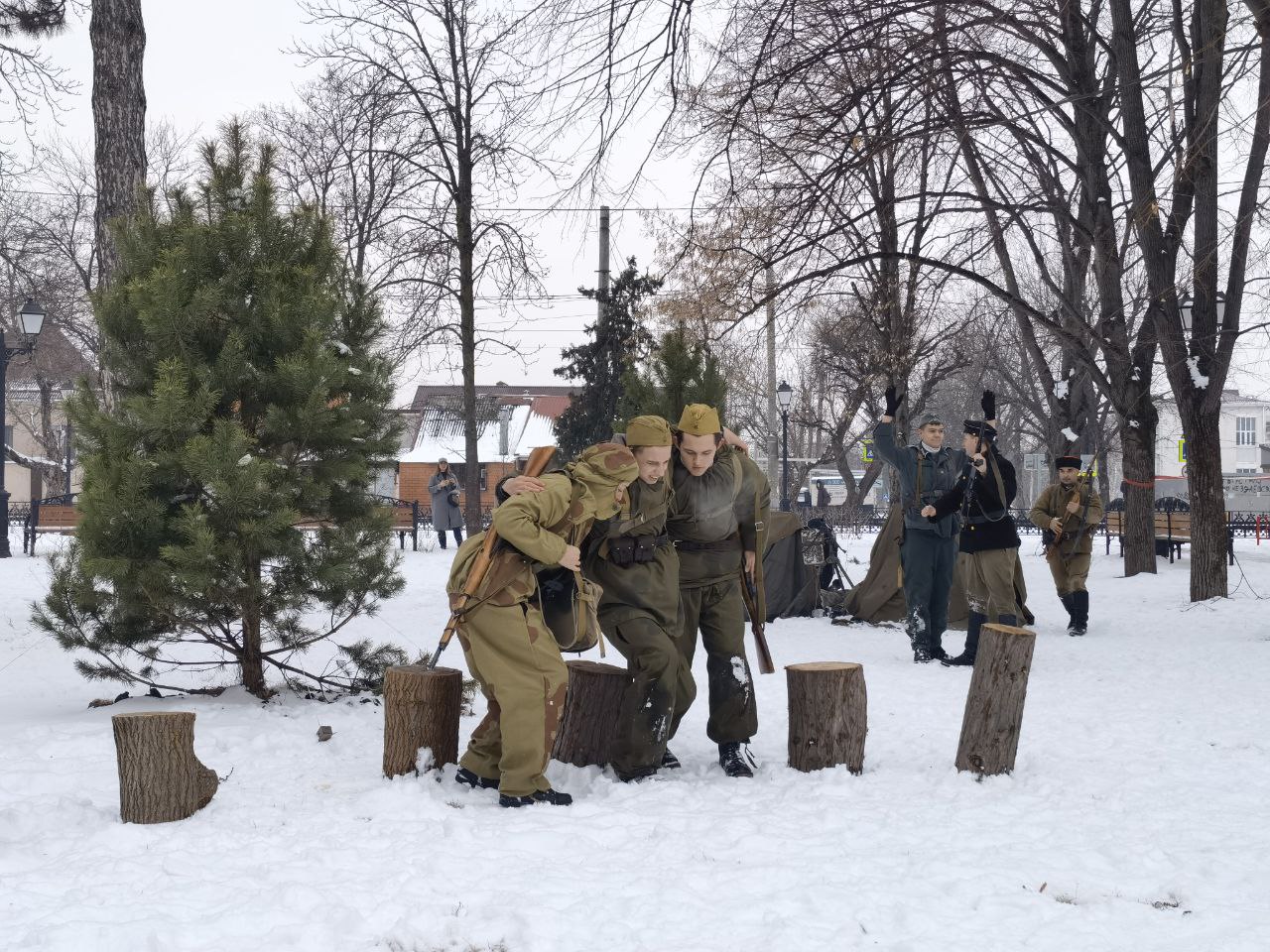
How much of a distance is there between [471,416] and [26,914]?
1463 centimetres

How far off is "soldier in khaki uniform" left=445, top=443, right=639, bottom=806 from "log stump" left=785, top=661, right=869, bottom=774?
49.6 inches

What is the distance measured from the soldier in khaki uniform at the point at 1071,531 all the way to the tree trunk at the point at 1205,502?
1.58 meters

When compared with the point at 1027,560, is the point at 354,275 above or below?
above

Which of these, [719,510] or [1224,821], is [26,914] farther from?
[1224,821]

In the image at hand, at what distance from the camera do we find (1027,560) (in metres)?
20.8

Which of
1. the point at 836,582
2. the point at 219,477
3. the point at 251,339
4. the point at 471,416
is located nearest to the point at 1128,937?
the point at 219,477

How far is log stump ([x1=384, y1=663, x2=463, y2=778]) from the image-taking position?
536 cm

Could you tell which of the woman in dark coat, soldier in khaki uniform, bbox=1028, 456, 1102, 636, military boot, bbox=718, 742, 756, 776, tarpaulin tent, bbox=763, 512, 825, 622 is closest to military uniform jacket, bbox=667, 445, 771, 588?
military boot, bbox=718, 742, 756, 776

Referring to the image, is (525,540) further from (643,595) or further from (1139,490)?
(1139,490)

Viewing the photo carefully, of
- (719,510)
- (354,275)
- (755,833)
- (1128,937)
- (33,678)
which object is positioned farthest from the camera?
(33,678)

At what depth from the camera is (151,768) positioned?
4672 mm

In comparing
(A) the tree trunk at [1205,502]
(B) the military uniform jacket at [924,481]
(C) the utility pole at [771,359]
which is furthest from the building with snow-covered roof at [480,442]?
(B) the military uniform jacket at [924,481]

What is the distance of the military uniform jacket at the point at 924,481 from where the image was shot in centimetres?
945

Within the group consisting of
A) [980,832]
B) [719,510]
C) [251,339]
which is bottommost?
[980,832]
